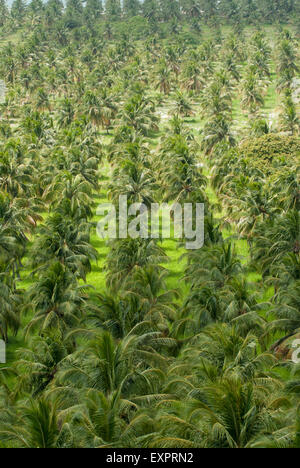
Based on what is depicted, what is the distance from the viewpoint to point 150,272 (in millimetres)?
34281

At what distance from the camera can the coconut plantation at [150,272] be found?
20.5m

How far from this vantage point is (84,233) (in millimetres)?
40562

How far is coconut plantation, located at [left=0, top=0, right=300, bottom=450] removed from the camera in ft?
67.1

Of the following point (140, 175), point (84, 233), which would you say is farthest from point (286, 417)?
point (140, 175)
